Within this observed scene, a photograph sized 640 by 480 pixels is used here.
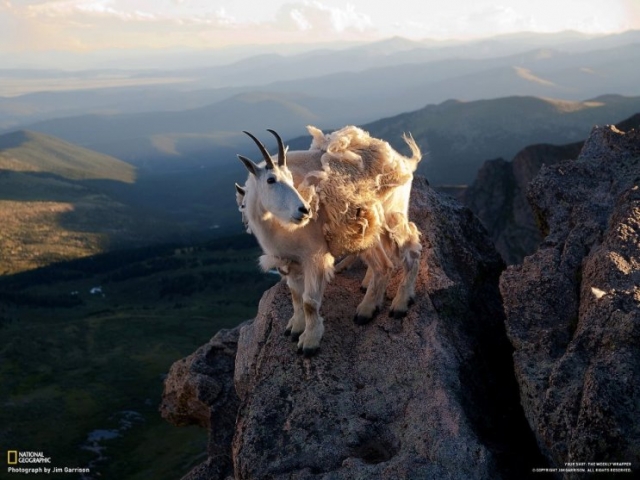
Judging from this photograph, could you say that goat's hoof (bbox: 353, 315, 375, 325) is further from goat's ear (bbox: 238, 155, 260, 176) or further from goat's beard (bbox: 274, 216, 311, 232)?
goat's ear (bbox: 238, 155, 260, 176)

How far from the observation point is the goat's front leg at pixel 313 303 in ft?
40.2

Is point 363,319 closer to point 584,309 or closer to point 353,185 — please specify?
point 353,185

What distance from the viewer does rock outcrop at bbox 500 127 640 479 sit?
8.29m

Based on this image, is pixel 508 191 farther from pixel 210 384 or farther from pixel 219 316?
pixel 210 384

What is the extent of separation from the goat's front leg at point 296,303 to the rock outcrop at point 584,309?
3907mm

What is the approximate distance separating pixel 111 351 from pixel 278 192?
109 meters

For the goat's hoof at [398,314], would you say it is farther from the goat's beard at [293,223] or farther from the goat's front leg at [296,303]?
the goat's beard at [293,223]

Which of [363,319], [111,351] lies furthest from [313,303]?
[111,351]

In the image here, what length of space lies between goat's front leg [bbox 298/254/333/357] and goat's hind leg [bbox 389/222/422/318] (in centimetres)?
156

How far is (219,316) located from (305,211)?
432 feet

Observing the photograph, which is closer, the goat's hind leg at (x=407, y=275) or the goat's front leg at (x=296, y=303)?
the goat's front leg at (x=296, y=303)

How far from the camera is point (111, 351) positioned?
112 meters

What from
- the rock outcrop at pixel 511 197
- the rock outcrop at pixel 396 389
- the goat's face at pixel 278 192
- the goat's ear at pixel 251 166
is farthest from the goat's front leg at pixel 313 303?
the rock outcrop at pixel 511 197

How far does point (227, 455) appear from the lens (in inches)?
617
